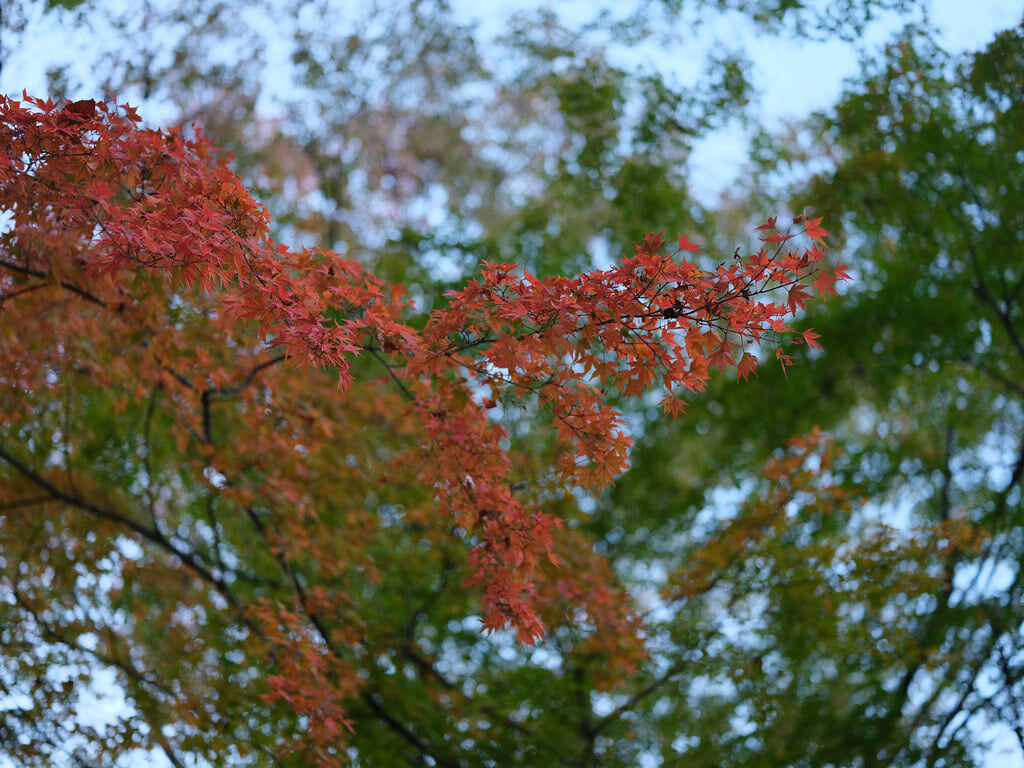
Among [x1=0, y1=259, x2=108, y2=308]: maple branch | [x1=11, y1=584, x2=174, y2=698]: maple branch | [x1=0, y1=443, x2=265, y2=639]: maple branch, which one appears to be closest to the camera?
[x1=0, y1=259, x2=108, y2=308]: maple branch

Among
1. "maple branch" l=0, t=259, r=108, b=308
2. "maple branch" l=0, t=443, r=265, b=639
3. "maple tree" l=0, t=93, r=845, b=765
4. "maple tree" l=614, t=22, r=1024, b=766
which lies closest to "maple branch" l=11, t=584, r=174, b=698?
"maple tree" l=0, t=93, r=845, b=765

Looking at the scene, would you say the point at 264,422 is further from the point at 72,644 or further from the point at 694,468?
the point at 694,468

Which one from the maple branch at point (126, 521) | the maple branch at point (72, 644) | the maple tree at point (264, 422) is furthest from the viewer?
the maple branch at point (126, 521)

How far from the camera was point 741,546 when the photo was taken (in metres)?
5.06

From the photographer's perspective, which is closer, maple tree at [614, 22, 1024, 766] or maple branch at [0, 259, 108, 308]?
maple branch at [0, 259, 108, 308]

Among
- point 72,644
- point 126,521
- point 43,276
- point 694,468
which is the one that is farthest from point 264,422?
point 694,468

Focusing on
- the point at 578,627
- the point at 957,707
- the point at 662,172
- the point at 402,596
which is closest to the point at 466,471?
the point at 578,627

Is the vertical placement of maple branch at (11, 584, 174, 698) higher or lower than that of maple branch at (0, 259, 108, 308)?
lower

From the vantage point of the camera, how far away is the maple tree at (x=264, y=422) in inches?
104

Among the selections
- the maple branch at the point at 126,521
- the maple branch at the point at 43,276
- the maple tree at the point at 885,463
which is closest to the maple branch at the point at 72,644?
the maple branch at the point at 126,521

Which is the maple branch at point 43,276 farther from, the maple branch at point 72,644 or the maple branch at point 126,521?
the maple branch at point 72,644

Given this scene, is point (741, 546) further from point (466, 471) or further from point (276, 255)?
point (276, 255)

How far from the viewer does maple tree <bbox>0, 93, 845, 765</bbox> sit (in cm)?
264

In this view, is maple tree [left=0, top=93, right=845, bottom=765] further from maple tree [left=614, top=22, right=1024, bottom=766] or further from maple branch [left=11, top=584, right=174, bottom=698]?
maple tree [left=614, top=22, right=1024, bottom=766]
